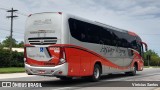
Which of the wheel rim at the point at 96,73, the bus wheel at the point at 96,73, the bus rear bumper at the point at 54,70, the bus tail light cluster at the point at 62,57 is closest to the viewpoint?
the bus rear bumper at the point at 54,70

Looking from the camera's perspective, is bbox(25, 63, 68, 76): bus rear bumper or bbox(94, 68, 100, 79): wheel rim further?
bbox(94, 68, 100, 79): wheel rim

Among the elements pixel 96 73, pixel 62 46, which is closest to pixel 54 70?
pixel 62 46

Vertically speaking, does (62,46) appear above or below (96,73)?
above

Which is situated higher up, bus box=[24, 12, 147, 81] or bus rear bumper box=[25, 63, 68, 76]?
bus box=[24, 12, 147, 81]

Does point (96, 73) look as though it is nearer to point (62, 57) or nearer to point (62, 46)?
point (62, 57)

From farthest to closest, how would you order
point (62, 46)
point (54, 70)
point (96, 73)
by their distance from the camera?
point (96, 73) < point (62, 46) < point (54, 70)

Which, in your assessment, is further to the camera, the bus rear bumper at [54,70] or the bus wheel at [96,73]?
the bus wheel at [96,73]

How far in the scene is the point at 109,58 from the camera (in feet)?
76.2

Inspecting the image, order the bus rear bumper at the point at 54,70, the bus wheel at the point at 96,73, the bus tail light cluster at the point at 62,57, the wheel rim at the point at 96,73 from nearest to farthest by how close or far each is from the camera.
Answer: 1. the bus rear bumper at the point at 54,70
2. the bus tail light cluster at the point at 62,57
3. the bus wheel at the point at 96,73
4. the wheel rim at the point at 96,73

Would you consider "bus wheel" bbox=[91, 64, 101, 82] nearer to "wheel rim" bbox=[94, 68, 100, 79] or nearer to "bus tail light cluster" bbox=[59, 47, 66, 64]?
"wheel rim" bbox=[94, 68, 100, 79]

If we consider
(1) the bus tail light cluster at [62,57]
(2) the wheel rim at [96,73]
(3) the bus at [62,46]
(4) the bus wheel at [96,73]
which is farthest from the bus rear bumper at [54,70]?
(2) the wheel rim at [96,73]

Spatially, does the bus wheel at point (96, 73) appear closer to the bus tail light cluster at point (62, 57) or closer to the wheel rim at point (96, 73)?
the wheel rim at point (96, 73)

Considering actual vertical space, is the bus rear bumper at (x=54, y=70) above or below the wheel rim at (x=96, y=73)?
above

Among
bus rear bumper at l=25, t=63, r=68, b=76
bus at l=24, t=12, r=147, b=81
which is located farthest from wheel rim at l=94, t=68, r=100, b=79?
bus rear bumper at l=25, t=63, r=68, b=76
